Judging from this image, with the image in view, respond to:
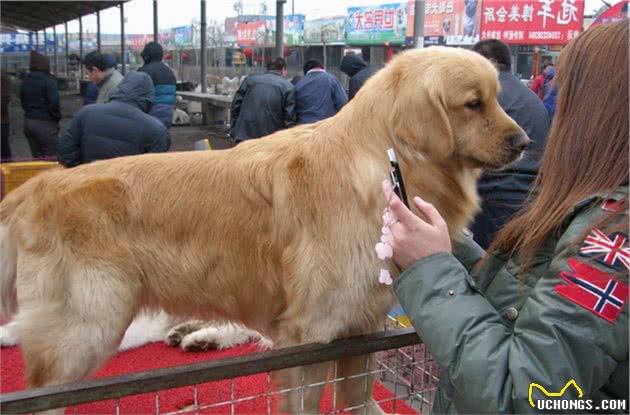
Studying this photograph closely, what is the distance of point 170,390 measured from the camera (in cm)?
364

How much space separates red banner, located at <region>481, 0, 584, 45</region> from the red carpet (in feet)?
49.4

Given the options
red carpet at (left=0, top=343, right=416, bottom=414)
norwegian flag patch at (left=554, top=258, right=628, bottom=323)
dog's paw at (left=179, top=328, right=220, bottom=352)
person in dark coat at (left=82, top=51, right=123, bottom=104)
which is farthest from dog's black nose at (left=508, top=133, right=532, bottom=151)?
person in dark coat at (left=82, top=51, right=123, bottom=104)

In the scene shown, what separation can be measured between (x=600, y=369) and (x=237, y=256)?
1.59 m

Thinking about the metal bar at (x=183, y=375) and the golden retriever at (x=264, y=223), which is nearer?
the metal bar at (x=183, y=375)

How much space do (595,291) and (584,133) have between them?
0.42 meters

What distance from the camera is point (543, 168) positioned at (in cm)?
147

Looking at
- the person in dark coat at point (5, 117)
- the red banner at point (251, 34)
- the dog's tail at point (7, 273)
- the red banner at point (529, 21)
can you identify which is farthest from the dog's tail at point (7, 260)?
the red banner at point (251, 34)

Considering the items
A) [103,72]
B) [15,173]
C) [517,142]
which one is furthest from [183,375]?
[103,72]

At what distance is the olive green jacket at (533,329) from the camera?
3.60 ft

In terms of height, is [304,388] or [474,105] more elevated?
[474,105]

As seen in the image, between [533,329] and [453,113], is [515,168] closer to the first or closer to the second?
[453,113]

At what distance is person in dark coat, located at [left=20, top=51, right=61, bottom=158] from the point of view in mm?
8633

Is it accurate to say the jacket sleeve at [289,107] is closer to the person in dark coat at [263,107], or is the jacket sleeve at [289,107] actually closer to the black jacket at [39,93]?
the person in dark coat at [263,107]

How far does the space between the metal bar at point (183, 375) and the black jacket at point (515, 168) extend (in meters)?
2.27
